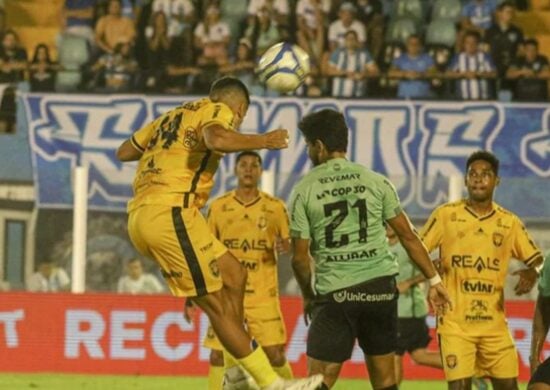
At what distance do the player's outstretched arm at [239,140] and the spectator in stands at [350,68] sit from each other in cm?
887

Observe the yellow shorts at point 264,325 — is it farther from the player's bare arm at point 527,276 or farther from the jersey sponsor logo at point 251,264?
the player's bare arm at point 527,276

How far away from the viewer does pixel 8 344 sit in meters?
13.9

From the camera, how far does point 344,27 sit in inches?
718

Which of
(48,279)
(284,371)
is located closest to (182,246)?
(284,371)

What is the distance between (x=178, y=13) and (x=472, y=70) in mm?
3908

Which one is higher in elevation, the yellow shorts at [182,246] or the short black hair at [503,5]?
the short black hair at [503,5]

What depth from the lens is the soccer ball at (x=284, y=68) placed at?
29.4 ft

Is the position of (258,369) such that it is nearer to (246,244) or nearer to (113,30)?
(246,244)

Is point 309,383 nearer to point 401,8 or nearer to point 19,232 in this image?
point 19,232

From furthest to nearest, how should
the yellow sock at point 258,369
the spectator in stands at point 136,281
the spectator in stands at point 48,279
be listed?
the spectator in stands at point 136,281 → the spectator in stands at point 48,279 → the yellow sock at point 258,369

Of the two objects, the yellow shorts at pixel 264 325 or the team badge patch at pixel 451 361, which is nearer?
the team badge patch at pixel 451 361

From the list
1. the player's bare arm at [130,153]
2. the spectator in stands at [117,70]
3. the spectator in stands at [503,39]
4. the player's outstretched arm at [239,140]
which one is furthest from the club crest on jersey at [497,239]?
the spectator in stands at [503,39]

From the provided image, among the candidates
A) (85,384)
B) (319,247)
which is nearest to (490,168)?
(319,247)

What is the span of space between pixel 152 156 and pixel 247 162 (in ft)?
8.75
